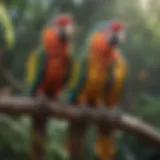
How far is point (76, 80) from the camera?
1131 mm

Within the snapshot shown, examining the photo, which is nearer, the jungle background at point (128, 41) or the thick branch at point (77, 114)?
the thick branch at point (77, 114)

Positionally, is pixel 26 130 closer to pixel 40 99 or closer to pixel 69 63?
pixel 40 99

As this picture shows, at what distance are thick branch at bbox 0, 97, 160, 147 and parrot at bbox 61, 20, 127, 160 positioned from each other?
35 mm

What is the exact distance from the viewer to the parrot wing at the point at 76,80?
3.67ft

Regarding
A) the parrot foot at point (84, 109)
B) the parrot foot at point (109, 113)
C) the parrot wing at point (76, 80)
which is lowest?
the parrot foot at point (109, 113)

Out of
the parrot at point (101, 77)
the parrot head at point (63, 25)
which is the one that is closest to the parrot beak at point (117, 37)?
the parrot at point (101, 77)

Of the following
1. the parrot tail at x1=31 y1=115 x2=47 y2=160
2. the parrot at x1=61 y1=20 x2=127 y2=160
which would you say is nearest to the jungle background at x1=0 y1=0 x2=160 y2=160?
the parrot at x1=61 y1=20 x2=127 y2=160

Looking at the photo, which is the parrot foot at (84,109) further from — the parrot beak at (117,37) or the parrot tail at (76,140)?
the parrot beak at (117,37)

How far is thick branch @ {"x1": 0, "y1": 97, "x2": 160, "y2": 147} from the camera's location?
0.96m

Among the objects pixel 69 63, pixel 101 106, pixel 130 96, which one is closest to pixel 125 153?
pixel 130 96

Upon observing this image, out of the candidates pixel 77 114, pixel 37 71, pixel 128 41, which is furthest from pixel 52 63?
pixel 128 41

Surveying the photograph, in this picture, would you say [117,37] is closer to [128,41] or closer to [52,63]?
[52,63]

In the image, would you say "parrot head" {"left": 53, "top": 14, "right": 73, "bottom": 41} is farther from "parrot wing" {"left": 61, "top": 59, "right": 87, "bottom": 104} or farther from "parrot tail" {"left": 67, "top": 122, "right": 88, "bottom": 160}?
"parrot tail" {"left": 67, "top": 122, "right": 88, "bottom": 160}

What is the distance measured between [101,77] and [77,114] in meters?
0.14
